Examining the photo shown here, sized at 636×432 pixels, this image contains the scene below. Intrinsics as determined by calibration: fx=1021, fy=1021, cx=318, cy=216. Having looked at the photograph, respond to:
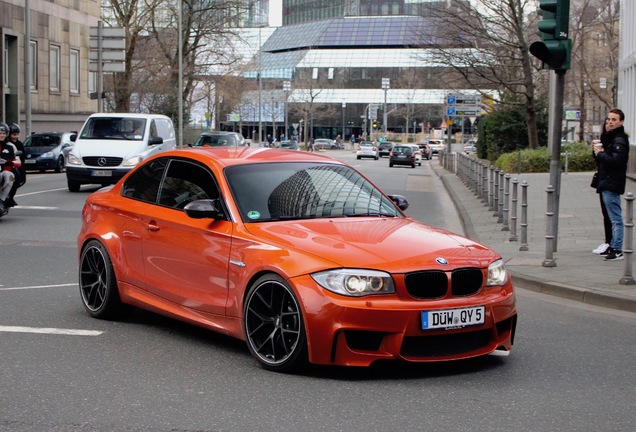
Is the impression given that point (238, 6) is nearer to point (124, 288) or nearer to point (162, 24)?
point (162, 24)

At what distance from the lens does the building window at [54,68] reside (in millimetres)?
53562

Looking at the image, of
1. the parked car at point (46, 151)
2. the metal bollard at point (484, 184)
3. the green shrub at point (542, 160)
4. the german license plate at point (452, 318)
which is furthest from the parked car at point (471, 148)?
the german license plate at point (452, 318)

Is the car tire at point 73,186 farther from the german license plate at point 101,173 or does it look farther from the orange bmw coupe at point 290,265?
the orange bmw coupe at point 290,265

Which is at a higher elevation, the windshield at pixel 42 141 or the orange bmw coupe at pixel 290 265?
the windshield at pixel 42 141

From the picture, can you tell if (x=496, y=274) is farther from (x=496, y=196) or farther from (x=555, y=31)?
(x=496, y=196)

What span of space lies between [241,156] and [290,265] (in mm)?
1746

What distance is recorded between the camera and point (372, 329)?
6246 mm

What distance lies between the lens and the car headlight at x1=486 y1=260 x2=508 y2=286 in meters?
6.80

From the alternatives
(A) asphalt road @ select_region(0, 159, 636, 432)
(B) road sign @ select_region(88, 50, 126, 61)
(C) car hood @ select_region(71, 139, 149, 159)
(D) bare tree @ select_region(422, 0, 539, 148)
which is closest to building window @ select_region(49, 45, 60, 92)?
(B) road sign @ select_region(88, 50, 126, 61)

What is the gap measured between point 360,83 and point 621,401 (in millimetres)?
119638

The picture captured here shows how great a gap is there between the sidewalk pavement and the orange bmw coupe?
281 cm

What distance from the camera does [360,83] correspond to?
124 meters

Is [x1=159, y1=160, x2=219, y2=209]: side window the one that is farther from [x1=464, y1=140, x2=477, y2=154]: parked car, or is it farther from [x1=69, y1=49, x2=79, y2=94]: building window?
[x1=464, y1=140, x2=477, y2=154]: parked car

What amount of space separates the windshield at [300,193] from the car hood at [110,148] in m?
17.6
